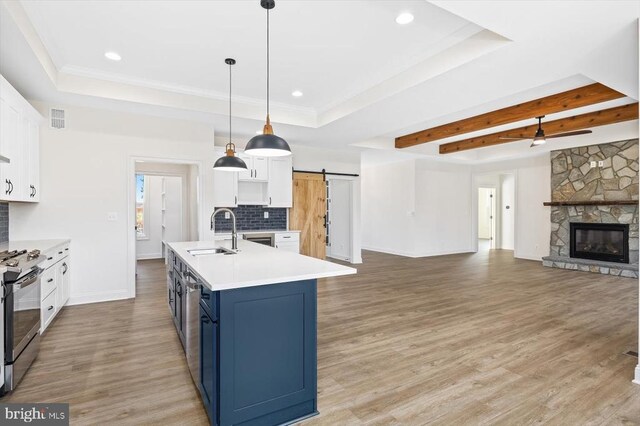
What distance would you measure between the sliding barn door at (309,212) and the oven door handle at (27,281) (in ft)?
14.7

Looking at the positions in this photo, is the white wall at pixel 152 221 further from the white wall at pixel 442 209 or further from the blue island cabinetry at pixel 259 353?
the blue island cabinetry at pixel 259 353

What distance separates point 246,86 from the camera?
4.37 m

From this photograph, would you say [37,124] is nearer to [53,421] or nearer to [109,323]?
[109,323]

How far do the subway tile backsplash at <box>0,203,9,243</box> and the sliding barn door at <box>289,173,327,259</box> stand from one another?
421 centimetres

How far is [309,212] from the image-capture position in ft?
23.5

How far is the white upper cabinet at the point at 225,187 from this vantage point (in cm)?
573

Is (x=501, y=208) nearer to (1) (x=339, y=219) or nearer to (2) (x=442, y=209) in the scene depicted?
(2) (x=442, y=209)

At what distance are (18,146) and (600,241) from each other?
9690 millimetres

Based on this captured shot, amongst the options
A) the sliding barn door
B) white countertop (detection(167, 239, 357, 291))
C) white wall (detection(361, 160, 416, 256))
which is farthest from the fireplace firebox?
white countertop (detection(167, 239, 357, 291))

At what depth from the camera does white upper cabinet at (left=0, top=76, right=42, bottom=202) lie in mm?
3168

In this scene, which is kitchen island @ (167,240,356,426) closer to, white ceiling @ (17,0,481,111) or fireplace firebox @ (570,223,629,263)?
white ceiling @ (17,0,481,111)

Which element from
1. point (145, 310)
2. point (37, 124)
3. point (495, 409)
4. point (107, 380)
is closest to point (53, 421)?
point (107, 380)

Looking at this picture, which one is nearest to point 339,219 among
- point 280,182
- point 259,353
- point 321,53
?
point 280,182

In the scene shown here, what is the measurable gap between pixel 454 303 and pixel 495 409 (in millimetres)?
2455
